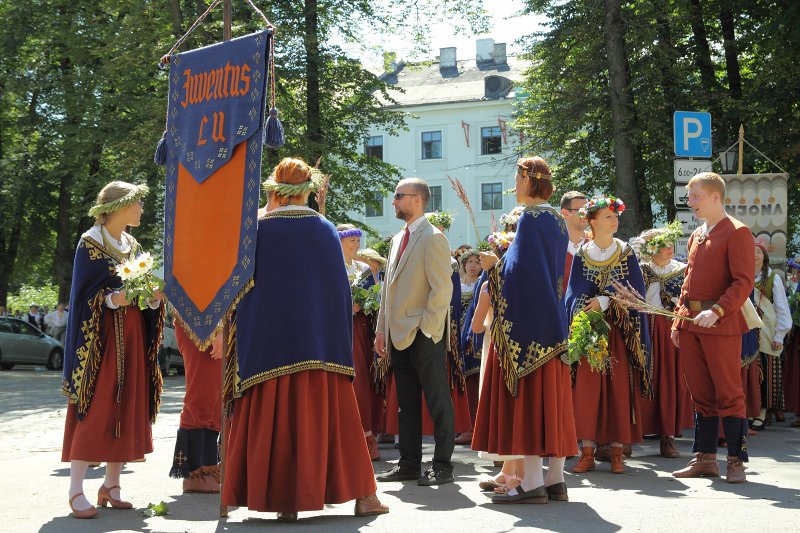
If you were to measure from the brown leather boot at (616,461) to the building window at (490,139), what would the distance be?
168 ft

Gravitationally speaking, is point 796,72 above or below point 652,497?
above

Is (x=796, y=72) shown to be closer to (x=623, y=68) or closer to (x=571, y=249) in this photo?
(x=623, y=68)

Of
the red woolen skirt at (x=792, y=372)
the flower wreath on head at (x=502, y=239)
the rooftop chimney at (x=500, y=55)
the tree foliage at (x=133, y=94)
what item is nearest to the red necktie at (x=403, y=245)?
the flower wreath on head at (x=502, y=239)

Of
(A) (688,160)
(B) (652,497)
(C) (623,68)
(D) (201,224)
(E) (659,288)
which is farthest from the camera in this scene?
(C) (623,68)

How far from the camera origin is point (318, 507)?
20.2ft

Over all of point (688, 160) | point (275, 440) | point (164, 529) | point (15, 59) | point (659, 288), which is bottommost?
point (164, 529)

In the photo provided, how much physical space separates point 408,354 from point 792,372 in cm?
723

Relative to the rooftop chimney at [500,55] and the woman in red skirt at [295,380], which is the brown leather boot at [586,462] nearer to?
the woman in red skirt at [295,380]

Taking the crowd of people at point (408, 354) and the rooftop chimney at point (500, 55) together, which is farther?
the rooftop chimney at point (500, 55)

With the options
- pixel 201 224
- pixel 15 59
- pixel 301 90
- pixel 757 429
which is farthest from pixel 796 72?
pixel 15 59

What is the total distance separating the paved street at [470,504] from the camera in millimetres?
6301

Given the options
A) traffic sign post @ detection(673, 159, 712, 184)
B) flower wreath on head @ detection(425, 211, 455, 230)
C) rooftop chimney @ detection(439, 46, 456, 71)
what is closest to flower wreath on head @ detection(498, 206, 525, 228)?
flower wreath on head @ detection(425, 211, 455, 230)

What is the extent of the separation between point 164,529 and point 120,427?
3.07ft

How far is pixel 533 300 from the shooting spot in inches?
284
